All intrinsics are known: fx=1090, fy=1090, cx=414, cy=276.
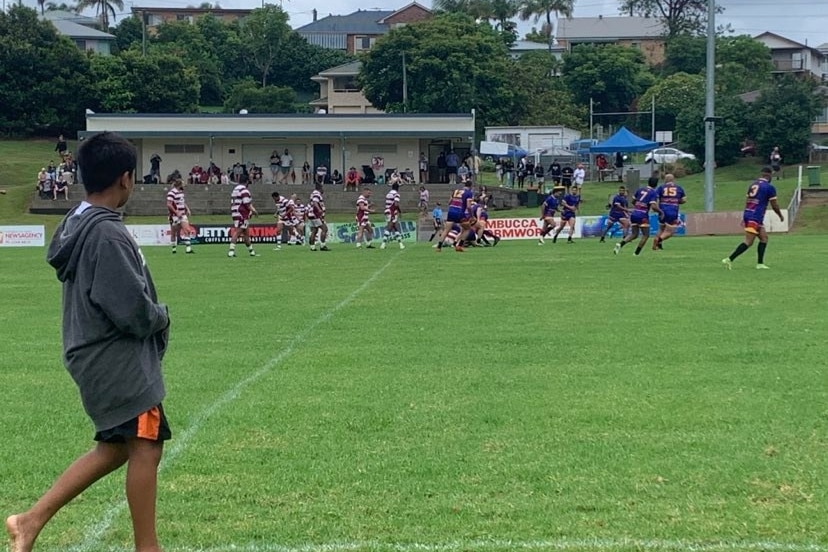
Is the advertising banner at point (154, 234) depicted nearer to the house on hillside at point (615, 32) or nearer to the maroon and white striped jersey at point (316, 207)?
the maroon and white striped jersey at point (316, 207)

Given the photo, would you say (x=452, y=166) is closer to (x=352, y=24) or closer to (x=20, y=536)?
(x=20, y=536)

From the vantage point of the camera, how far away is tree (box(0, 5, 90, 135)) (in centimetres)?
7306

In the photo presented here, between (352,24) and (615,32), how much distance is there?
31551 mm

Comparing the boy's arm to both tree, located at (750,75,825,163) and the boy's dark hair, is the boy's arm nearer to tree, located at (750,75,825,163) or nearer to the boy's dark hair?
the boy's dark hair

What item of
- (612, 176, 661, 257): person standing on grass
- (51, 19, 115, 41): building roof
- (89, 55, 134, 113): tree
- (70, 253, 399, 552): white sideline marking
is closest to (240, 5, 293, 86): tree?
(51, 19, 115, 41): building roof

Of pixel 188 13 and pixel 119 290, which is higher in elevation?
pixel 188 13

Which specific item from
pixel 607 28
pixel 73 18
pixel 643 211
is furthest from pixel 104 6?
pixel 643 211

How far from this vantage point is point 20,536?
16.3ft

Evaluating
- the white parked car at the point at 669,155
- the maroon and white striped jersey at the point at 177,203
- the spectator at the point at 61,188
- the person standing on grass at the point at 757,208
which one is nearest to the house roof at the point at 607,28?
the white parked car at the point at 669,155

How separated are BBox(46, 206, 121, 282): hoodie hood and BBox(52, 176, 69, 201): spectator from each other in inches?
1936

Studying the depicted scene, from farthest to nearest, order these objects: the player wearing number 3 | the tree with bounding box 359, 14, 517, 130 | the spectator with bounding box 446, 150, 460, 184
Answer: the tree with bounding box 359, 14, 517, 130 < the spectator with bounding box 446, 150, 460, 184 < the player wearing number 3

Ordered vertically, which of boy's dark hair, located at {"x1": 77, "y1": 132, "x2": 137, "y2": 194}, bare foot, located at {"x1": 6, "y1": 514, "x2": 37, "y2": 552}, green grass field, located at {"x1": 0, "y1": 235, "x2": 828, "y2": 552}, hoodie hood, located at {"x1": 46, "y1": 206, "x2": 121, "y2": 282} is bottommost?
green grass field, located at {"x1": 0, "y1": 235, "x2": 828, "y2": 552}

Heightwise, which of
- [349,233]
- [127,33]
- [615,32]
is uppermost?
[615,32]

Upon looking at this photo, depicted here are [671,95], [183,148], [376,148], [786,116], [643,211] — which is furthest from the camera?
[671,95]
